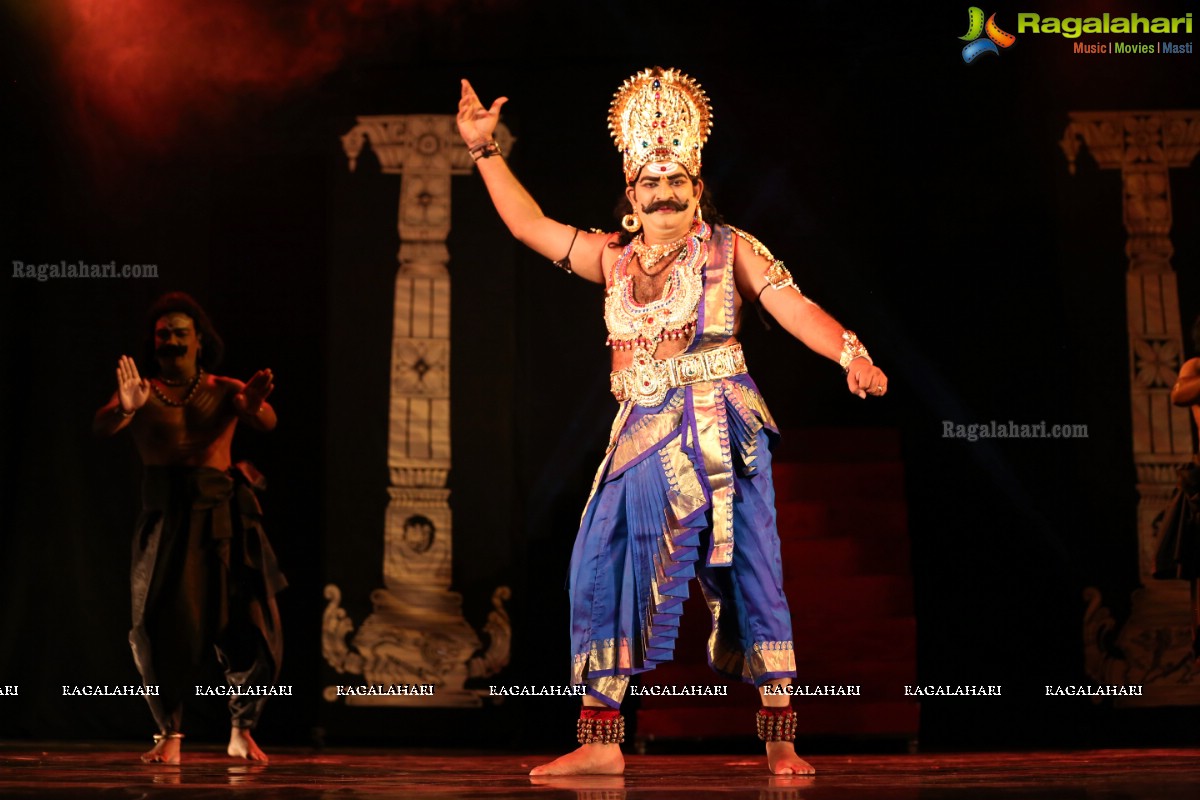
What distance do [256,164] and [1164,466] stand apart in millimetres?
3351

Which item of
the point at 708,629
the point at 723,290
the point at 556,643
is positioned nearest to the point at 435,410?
the point at 556,643

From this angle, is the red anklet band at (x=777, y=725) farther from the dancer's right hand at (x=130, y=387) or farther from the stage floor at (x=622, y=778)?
the dancer's right hand at (x=130, y=387)

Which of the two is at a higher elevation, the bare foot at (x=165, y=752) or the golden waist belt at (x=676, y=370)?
the golden waist belt at (x=676, y=370)

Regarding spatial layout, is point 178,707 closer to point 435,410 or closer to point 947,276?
point 435,410

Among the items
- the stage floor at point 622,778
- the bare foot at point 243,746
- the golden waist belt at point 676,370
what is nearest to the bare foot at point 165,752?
the stage floor at point 622,778

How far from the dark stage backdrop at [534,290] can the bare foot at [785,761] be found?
4.95 ft

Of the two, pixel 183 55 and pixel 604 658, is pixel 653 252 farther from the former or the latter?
pixel 183 55

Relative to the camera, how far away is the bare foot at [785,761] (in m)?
3.18

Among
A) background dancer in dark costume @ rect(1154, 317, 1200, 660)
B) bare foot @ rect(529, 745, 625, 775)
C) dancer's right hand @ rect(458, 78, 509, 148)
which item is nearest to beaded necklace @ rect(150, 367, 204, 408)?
dancer's right hand @ rect(458, 78, 509, 148)

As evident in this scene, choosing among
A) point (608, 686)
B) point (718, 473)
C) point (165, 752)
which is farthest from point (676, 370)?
point (165, 752)

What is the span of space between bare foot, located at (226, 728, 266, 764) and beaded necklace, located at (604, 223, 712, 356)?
5.80 ft

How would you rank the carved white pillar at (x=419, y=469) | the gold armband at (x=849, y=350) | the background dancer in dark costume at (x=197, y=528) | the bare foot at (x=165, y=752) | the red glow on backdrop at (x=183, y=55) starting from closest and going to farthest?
the gold armband at (x=849, y=350) → the bare foot at (x=165, y=752) → the background dancer in dark costume at (x=197, y=528) → the carved white pillar at (x=419, y=469) → the red glow on backdrop at (x=183, y=55)

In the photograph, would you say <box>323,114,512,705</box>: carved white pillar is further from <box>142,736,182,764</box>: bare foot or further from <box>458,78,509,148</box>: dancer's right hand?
<box>458,78,509,148</box>: dancer's right hand

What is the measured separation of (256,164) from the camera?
4.95 metres
